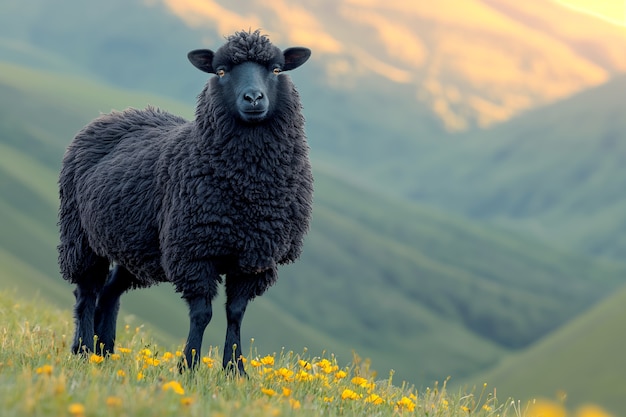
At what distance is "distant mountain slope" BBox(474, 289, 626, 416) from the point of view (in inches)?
3529

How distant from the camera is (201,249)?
25.9 feet

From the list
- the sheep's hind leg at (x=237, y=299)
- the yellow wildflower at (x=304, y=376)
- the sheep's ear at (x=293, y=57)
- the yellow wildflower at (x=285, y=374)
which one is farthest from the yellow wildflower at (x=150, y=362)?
the sheep's ear at (x=293, y=57)

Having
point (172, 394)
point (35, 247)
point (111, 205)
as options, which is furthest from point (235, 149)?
point (35, 247)

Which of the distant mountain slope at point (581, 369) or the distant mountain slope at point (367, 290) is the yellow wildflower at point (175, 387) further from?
the distant mountain slope at point (367, 290)

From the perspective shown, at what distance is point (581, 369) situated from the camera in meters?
100

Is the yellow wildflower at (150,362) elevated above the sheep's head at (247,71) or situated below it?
below

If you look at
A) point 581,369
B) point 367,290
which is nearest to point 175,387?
Answer: point 581,369

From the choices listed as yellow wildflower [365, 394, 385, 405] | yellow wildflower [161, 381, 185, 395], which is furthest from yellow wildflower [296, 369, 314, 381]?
yellow wildflower [161, 381, 185, 395]

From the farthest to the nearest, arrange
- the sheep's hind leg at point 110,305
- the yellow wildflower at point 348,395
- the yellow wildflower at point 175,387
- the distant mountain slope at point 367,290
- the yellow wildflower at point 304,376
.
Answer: the distant mountain slope at point 367,290, the sheep's hind leg at point 110,305, the yellow wildflower at point 304,376, the yellow wildflower at point 348,395, the yellow wildflower at point 175,387

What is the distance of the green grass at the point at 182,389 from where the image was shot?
15.9 ft

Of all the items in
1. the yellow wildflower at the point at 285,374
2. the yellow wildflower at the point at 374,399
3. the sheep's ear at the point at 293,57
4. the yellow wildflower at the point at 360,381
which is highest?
the sheep's ear at the point at 293,57

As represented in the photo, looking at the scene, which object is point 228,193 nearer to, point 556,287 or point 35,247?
point 35,247

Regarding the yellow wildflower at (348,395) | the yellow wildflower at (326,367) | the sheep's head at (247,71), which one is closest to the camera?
the yellow wildflower at (348,395)

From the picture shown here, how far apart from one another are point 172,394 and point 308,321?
146433 millimetres
